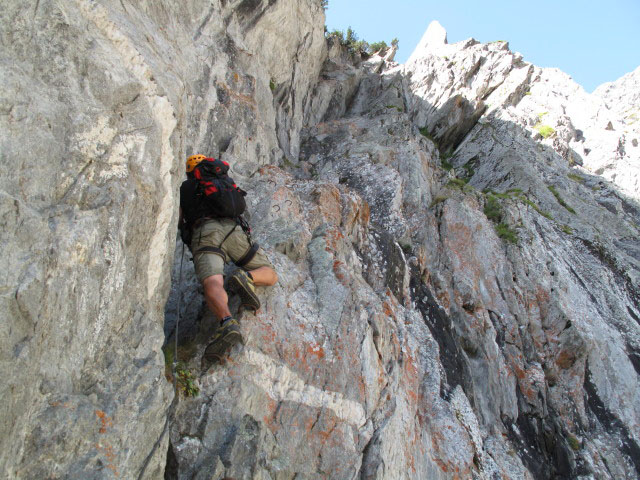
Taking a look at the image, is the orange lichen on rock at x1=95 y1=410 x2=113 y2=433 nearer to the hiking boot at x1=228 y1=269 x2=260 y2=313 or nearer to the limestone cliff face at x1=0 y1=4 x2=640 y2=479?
the limestone cliff face at x1=0 y1=4 x2=640 y2=479

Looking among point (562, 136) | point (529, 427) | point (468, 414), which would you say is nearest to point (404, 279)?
point (468, 414)

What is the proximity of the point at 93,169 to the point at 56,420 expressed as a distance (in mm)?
3232

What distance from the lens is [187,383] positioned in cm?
783

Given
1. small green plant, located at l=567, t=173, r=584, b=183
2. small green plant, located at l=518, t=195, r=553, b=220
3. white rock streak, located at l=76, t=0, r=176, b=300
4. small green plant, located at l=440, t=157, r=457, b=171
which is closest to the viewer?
white rock streak, located at l=76, t=0, r=176, b=300

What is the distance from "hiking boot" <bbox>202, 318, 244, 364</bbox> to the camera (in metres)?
7.93

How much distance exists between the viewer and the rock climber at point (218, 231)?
8.71 meters

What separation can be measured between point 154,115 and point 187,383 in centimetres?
435

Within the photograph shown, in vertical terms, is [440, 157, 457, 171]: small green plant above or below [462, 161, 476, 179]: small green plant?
below

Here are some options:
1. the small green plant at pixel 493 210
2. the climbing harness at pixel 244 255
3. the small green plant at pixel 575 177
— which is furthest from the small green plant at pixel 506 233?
the small green plant at pixel 575 177

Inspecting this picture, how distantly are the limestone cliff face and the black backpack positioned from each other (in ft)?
2.97

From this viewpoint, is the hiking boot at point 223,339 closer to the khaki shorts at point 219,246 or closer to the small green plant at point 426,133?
the khaki shorts at point 219,246

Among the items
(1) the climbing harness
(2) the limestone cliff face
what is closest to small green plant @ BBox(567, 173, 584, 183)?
(2) the limestone cliff face

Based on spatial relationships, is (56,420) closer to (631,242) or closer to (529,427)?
(529,427)

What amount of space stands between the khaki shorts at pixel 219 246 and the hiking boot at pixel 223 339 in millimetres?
1030
